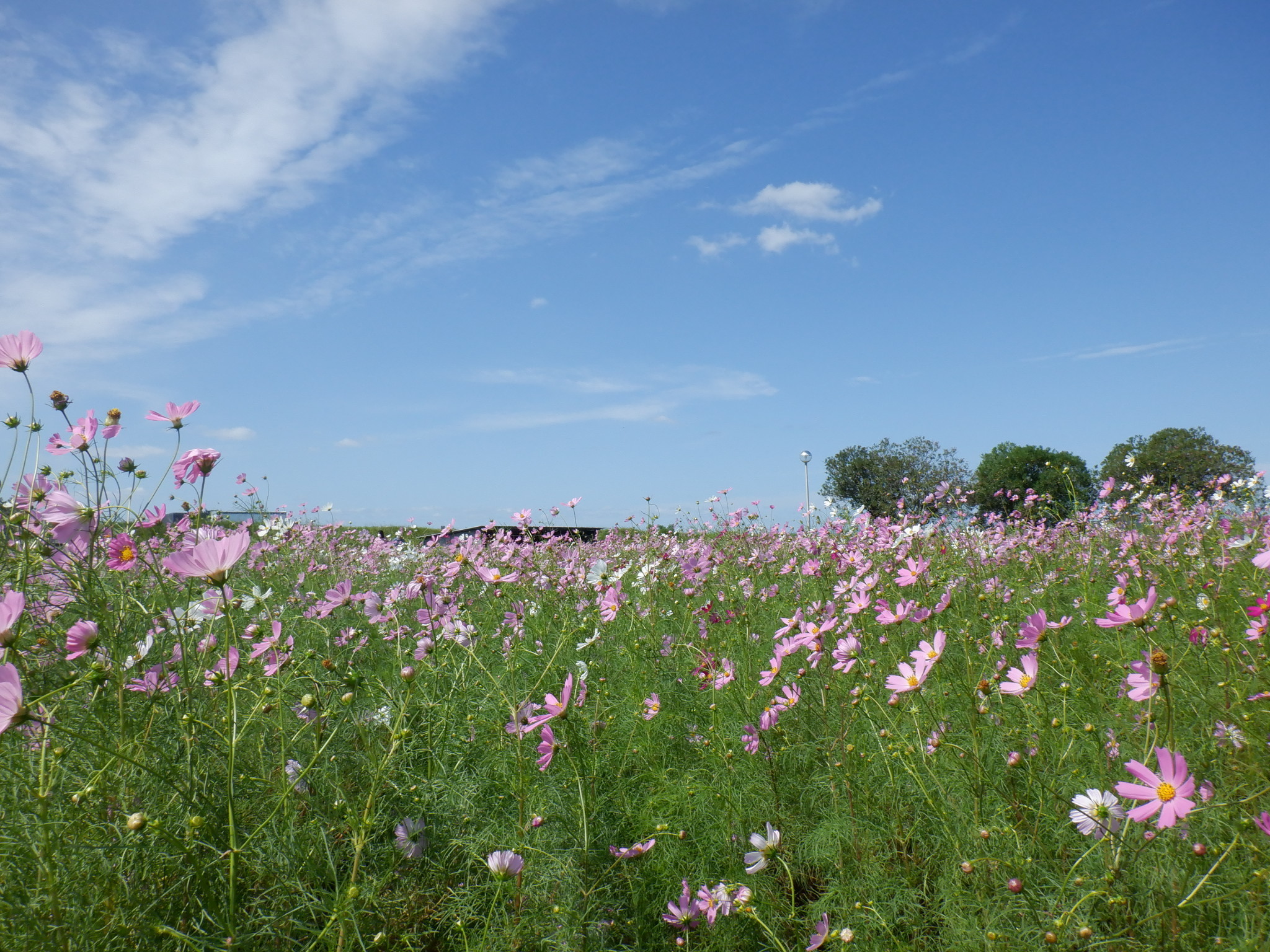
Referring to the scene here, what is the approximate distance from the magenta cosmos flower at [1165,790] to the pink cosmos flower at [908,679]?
537 mm

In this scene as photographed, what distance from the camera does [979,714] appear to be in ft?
6.73

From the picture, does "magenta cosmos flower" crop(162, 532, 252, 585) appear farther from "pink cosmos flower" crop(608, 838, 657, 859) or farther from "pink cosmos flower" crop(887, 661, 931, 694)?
"pink cosmos flower" crop(887, 661, 931, 694)

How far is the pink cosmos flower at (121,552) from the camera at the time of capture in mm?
1652

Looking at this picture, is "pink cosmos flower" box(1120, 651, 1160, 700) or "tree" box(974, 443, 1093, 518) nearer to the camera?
"pink cosmos flower" box(1120, 651, 1160, 700)

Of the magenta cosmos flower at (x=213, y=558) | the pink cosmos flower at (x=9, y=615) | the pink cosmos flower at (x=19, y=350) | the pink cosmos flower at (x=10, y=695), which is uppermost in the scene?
the pink cosmos flower at (x=19, y=350)

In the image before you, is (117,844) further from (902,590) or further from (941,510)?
(941,510)

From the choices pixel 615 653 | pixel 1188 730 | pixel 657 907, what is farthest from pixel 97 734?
pixel 1188 730

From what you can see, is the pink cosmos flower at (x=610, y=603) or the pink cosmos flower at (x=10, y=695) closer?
the pink cosmos flower at (x=10, y=695)

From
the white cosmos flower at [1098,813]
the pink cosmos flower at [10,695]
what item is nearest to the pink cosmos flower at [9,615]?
the pink cosmos flower at [10,695]

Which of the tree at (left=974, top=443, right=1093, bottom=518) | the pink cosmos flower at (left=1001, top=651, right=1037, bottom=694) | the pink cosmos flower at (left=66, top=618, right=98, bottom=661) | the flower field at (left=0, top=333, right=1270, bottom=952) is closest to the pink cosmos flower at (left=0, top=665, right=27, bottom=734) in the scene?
the flower field at (left=0, top=333, right=1270, bottom=952)

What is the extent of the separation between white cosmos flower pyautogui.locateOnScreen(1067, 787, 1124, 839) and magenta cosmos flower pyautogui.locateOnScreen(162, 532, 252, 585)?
1497 mm

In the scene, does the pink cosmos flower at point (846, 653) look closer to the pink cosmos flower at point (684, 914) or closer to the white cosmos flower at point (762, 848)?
the white cosmos flower at point (762, 848)

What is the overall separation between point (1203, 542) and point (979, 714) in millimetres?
2592

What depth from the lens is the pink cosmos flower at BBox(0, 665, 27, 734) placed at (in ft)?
3.07
